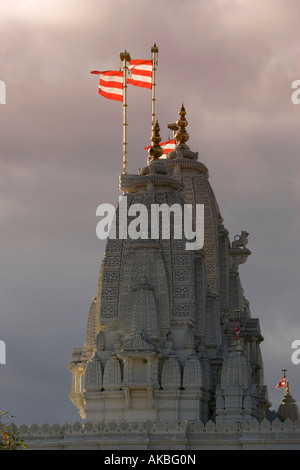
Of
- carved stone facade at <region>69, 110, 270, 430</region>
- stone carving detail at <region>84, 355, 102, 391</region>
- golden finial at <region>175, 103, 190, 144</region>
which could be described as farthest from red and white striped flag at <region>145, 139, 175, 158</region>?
stone carving detail at <region>84, 355, 102, 391</region>

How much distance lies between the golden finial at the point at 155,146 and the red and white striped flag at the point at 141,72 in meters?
3.59

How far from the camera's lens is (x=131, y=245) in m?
76.8

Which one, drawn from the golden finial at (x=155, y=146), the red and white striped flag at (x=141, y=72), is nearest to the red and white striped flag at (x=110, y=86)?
the red and white striped flag at (x=141, y=72)

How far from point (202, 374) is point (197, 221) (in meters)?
12.2

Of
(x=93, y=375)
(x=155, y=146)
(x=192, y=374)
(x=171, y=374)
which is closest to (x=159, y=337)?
(x=171, y=374)

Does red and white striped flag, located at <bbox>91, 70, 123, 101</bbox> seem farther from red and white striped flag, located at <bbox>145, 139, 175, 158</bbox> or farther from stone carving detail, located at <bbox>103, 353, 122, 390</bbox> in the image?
stone carving detail, located at <bbox>103, 353, 122, 390</bbox>

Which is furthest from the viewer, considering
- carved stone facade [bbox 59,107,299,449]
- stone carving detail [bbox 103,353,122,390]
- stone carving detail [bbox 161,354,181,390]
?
stone carving detail [bbox 103,353,122,390]

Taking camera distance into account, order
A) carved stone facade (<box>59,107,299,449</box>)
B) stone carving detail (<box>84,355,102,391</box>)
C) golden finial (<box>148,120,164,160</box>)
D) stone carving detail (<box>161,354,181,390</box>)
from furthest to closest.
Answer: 1. golden finial (<box>148,120,164,160</box>)
2. stone carving detail (<box>84,355,102,391</box>)
3. stone carving detail (<box>161,354,181,390</box>)
4. carved stone facade (<box>59,107,299,449</box>)

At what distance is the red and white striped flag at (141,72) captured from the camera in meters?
85.6

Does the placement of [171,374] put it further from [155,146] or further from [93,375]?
[155,146]

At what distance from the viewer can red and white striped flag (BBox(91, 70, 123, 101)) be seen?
84.6m

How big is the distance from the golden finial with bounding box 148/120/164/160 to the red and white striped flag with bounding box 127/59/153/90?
359 cm

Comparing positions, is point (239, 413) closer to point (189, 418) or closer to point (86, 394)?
point (189, 418)

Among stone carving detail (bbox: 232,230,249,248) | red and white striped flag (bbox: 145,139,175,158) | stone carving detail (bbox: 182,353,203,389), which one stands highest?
red and white striped flag (bbox: 145,139,175,158)
